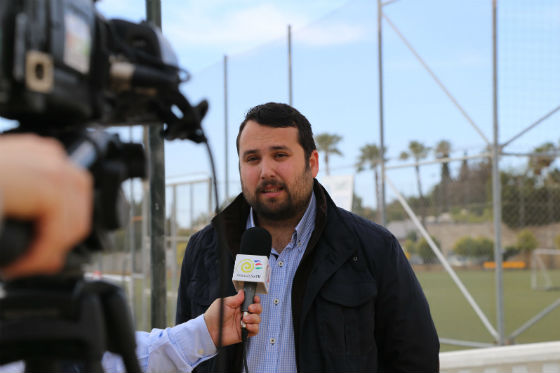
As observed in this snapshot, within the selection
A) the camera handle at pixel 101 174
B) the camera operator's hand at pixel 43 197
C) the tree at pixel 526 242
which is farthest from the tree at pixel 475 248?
the camera operator's hand at pixel 43 197

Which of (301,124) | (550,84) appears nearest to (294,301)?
(301,124)

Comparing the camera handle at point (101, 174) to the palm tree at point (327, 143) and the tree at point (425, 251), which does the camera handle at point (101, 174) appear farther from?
the palm tree at point (327, 143)

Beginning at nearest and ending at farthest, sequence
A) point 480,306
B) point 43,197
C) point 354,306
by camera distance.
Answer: point 43,197 → point 354,306 → point 480,306

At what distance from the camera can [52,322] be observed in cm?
81

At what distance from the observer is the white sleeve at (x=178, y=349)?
171 centimetres

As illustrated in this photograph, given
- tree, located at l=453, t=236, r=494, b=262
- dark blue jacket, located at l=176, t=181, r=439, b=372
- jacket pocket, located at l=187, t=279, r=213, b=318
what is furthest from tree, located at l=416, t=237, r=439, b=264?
jacket pocket, located at l=187, t=279, r=213, b=318

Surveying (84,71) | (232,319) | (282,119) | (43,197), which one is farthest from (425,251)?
(43,197)

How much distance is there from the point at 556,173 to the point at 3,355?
30.9 feet

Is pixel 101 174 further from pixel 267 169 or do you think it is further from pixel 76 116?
pixel 267 169

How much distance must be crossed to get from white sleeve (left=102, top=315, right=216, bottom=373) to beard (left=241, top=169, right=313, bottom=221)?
879mm

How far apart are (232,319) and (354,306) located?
0.66 m

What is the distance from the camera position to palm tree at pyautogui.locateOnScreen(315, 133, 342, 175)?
10016 mm

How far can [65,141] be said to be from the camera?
807 millimetres

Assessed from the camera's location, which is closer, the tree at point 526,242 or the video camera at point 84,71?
the video camera at point 84,71
